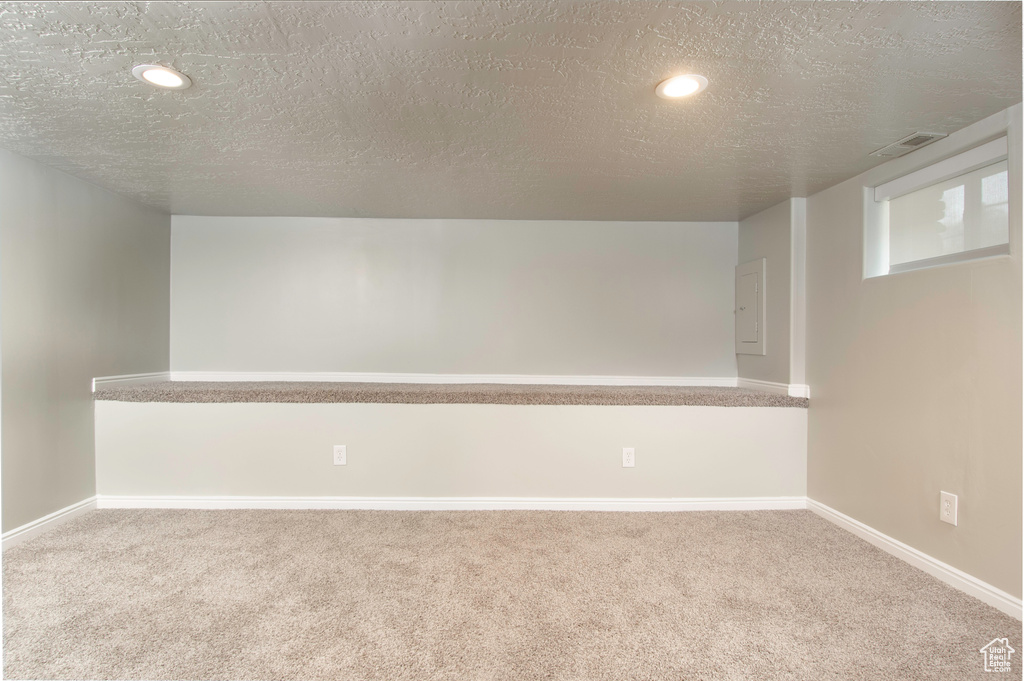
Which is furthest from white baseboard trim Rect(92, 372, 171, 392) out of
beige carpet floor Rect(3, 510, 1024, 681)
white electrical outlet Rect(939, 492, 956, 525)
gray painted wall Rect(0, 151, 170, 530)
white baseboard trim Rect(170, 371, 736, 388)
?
white electrical outlet Rect(939, 492, 956, 525)

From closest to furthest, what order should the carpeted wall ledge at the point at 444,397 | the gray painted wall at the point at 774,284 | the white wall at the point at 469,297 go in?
the carpeted wall ledge at the point at 444,397 < the gray painted wall at the point at 774,284 < the white wall at the point at 469,297

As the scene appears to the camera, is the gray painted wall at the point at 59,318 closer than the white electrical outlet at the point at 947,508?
No

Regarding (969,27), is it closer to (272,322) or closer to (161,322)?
(272,322)

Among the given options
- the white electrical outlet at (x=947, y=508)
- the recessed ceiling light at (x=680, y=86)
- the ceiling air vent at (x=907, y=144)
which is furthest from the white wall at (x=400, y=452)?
the recessed ceiling light at (x=680, y=86)

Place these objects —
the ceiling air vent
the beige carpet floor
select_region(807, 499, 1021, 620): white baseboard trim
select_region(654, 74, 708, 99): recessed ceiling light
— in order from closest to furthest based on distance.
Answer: the beige carpet floor → select_region(654, 74, 708, 99): recessed ceiling light → select_region(807, 499, 1021, 620): white baseboard trim → the ceiling air vent

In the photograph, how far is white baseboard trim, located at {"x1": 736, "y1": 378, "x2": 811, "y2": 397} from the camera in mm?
2898

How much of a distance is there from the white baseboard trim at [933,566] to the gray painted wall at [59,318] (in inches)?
161

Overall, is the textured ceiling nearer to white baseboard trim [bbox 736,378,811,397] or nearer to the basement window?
the basement window

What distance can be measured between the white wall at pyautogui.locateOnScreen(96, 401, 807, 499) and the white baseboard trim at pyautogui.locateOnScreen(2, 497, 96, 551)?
128mm

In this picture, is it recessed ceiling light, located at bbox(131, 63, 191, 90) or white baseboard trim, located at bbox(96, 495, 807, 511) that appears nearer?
recessed ceiling light, located at bbox(131, 63, 191, 90)

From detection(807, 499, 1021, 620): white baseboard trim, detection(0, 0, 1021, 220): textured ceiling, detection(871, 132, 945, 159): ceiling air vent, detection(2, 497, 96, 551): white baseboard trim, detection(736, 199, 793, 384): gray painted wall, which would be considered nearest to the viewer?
detection(0, 0, 1021, 220): textured ceiling

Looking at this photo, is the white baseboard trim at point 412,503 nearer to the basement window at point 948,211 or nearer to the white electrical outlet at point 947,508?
the white electrical outlet at point 947,508

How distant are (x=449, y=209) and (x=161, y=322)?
7.06 ft

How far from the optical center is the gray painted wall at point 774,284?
9.70 feet
